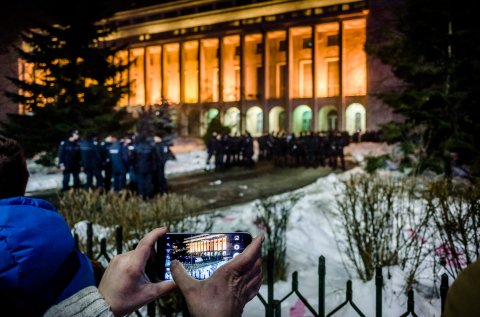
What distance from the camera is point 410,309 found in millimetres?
2875

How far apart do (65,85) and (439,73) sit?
15.5 m

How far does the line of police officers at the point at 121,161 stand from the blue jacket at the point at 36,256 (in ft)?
38.0

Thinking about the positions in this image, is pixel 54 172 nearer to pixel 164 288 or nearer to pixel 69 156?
pixel 69 156

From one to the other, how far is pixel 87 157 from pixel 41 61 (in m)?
9.00

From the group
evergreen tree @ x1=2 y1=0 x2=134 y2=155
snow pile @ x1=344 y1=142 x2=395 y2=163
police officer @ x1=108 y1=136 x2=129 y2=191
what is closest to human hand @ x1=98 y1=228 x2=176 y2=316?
police officer @ x1=108 y1=136 x2=129 y2=191

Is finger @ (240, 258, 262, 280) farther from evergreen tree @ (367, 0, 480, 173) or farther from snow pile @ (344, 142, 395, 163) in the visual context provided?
snow pile @ (344, 142, 395, 163)

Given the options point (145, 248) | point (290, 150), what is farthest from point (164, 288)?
point (290, 150)

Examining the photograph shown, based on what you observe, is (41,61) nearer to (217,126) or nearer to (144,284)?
(217,126)

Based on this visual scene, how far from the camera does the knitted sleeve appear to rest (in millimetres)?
1430

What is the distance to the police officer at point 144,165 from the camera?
12.9 meters

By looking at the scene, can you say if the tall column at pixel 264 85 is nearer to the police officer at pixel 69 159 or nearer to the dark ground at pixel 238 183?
the dark ground at pixel 238 183

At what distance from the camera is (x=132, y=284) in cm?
159

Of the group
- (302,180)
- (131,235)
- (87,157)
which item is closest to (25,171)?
(131,235)

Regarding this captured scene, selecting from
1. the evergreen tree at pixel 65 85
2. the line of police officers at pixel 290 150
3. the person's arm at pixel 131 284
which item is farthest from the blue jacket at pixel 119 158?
the person's arm at pixel 131 284
